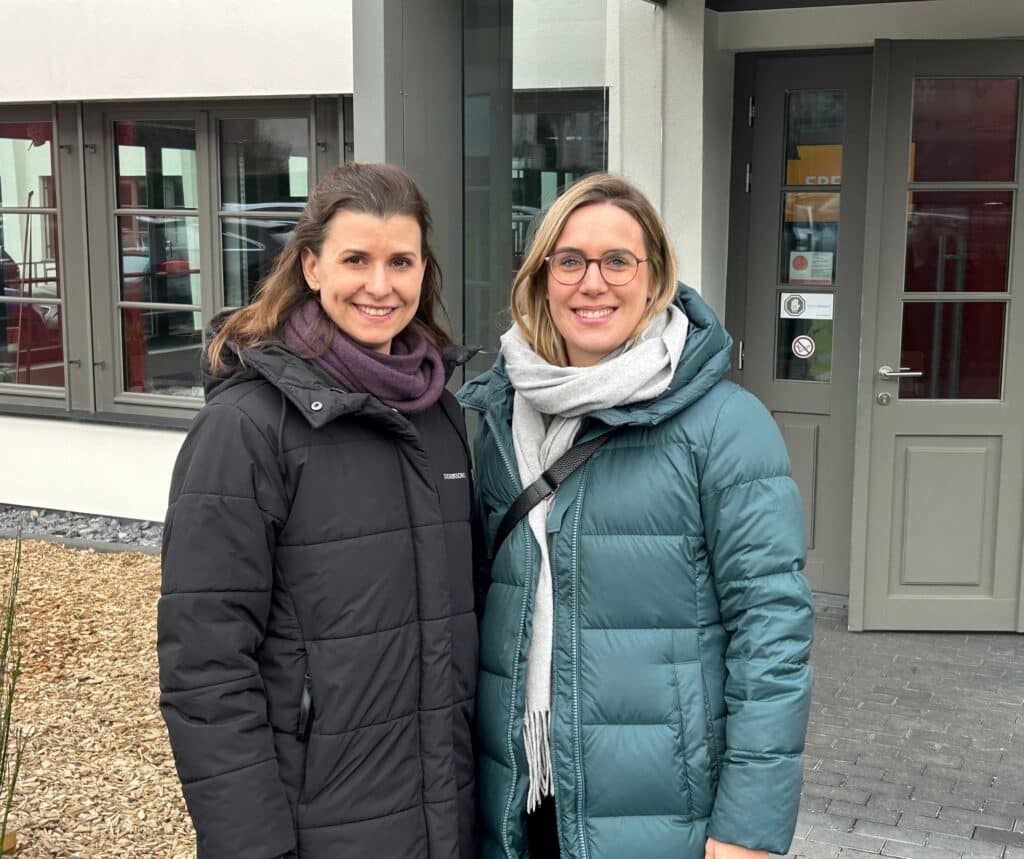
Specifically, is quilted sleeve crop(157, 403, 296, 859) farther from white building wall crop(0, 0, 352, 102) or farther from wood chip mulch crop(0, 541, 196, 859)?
white building wall crop(0, 0, 352, 102)

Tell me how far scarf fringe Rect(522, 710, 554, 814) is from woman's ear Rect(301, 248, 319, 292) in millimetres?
847

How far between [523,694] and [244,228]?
21.3ft

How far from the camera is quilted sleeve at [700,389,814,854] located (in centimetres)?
213

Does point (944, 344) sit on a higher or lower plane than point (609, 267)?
lower

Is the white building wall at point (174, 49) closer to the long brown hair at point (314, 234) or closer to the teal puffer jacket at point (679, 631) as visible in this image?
the long brown hair at point (314, 234)

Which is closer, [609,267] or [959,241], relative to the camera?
[609,267]

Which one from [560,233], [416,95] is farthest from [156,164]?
[560,233]

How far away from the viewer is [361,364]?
2.20 meters

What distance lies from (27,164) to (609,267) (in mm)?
7808

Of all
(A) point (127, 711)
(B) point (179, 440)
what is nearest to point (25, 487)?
(B) point (179, 440)

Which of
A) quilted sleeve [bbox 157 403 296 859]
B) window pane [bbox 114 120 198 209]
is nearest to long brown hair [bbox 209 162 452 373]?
quilted sleeve [bbox 157 403 296 859]

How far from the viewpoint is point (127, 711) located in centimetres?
521

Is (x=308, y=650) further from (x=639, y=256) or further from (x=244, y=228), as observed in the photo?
(x=244, y=228)

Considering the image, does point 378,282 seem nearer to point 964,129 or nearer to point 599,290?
point 599,290
